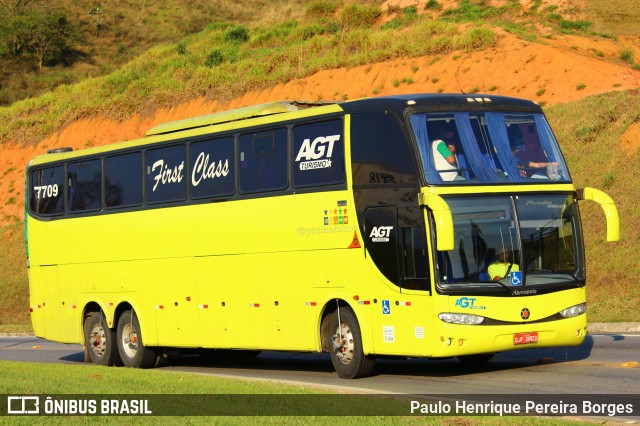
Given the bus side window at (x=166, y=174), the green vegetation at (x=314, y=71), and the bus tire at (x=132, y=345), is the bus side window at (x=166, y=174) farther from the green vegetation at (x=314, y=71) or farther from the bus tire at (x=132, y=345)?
the green vegetation at (x=314, y=71)

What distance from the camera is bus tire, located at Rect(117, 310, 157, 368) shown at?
21.2m

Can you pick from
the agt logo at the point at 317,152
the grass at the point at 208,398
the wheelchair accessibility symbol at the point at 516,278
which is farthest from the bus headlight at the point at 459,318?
the agt logo at the point at 317,152

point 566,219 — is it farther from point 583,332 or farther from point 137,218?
point 137,218

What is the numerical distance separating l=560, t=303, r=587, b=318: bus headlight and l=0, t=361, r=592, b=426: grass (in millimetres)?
3770

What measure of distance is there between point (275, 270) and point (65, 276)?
6.72m

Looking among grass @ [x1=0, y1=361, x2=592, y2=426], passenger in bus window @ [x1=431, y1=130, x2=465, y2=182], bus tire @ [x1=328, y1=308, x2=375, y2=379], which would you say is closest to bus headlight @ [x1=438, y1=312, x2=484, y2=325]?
bus tire @ [x1=328, y1=308, x2=375, y2=379]

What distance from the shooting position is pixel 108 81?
6556 centimetres

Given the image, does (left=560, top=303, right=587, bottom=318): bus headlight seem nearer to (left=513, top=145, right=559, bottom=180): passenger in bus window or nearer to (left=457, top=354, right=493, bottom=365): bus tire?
(left=513, top=145, right=559, bottom=180): passenger in bus window

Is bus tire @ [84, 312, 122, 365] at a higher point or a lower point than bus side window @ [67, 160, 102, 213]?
lower

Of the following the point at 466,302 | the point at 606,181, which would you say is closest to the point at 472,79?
the point at 606,181

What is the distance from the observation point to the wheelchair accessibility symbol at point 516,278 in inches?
602

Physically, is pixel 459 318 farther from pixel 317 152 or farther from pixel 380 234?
pixel 317 152

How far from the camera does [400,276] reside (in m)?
15.7

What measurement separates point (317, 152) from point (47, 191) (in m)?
8.74
